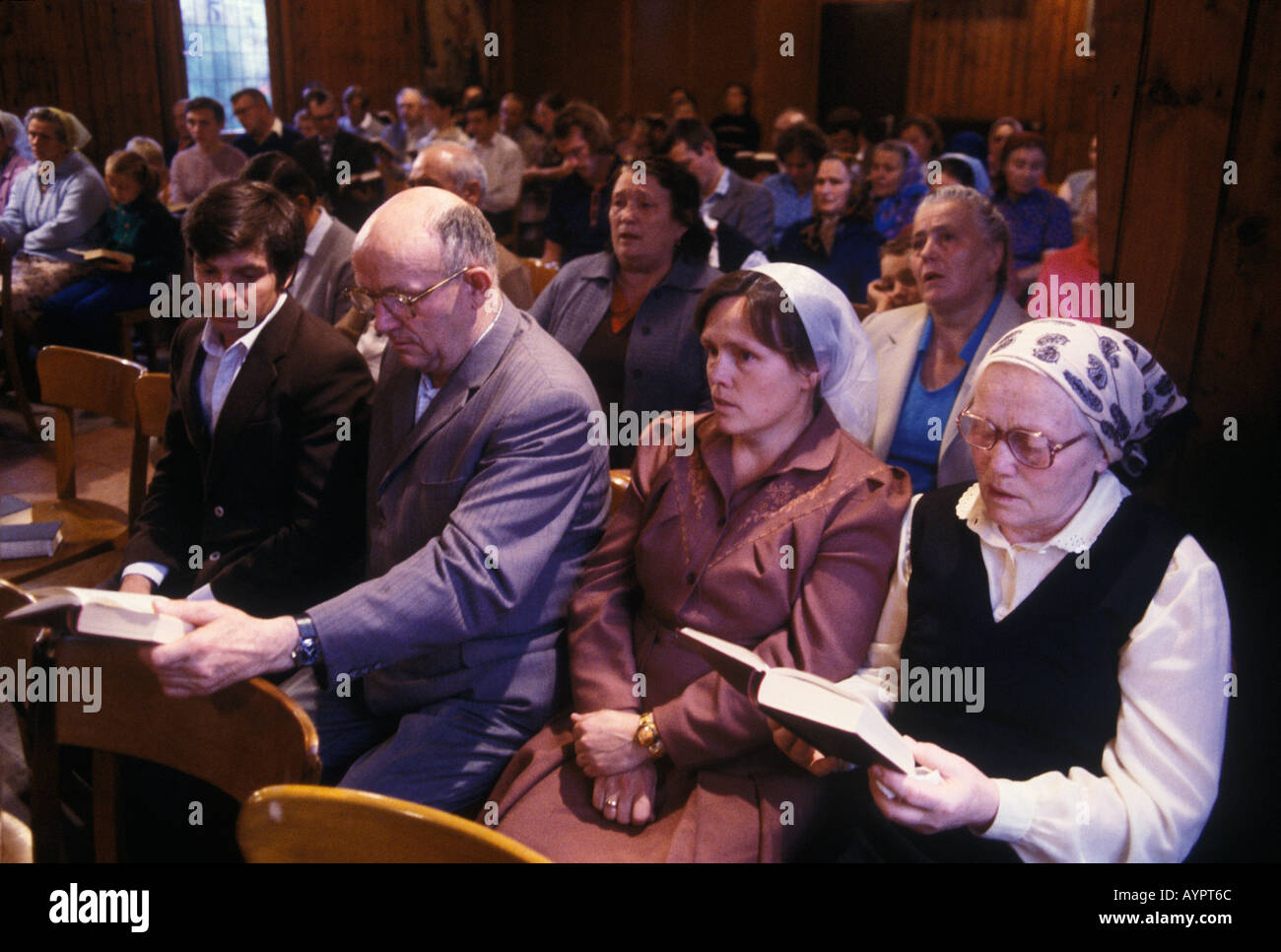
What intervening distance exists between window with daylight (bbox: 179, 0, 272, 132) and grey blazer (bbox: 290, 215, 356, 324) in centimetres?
760

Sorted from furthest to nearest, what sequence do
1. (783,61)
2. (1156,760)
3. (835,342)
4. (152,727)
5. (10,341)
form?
(783,61) < (10,341) < (835,342) < (152,727) < (1156,760)

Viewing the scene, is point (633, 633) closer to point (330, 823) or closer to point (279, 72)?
point (330, 823)

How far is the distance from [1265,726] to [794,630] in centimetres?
108

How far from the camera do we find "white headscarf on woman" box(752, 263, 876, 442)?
183 centimetres

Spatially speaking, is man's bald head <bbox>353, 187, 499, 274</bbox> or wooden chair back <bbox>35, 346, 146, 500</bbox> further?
wooden chair back <bbox>35, 346, 146, 500</bbox>

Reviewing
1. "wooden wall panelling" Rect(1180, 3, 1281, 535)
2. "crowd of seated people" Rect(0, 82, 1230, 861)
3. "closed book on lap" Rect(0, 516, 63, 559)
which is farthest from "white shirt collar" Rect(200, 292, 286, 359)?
"wooden wall panelling" Rect(1180, 3, 1281, 535)

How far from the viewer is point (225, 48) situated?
10445mm

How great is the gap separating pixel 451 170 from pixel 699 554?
Result: 2.51 metres

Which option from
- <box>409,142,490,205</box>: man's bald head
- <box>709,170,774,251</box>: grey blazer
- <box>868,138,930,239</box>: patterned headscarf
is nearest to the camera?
<box>409,142,490,205</box>: man's bald head

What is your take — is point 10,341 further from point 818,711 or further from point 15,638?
point 818,711

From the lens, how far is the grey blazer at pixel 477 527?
1779mm

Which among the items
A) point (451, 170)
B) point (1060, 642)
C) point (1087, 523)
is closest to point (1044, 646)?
point (1060, 642)

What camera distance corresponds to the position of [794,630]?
68.7 inches

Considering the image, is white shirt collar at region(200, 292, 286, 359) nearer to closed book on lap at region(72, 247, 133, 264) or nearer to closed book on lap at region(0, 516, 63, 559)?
closed book on lap at region(0, 516, 63, 559)
